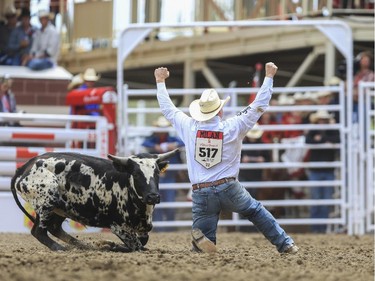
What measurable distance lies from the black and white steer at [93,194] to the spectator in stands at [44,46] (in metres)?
6.78

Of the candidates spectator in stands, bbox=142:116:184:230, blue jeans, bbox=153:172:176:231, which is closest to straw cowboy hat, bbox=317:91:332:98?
spectator in stands, bbox=142:116:184:230

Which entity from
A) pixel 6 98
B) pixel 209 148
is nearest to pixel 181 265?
pixel 209 148

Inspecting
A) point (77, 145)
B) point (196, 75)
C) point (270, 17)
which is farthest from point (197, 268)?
point (196, 75)

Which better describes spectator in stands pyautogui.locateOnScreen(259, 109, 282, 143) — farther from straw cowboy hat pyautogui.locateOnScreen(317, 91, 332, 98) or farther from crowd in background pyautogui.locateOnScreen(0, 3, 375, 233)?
straw cowboy hat pyautogui.locateOnScreen(317, 91, 332, 98)

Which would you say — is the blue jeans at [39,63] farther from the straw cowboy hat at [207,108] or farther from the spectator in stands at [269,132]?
the straw cowboy hat at [207,108]

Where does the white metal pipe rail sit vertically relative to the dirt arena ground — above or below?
above

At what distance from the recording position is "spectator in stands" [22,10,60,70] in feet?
50.2

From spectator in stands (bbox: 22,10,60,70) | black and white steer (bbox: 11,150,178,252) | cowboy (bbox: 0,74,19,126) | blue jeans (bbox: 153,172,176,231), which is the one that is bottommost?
blue jeans (bbox: 153,172,176,231)

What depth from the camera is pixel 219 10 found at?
17.8m

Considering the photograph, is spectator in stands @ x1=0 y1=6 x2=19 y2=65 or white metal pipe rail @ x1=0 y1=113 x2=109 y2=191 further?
spectator in stands @ x1=0 y1=6 x2=19 y2=65

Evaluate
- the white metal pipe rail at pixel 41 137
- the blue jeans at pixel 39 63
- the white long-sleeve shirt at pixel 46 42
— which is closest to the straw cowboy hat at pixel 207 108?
the white metal pipe rail at pixel 41 137

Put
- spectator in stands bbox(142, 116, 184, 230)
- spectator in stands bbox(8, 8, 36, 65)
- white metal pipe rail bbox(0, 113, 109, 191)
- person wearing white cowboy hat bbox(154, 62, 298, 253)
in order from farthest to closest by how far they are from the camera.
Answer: spectator in stands bbox(8, 8, 36, 65) < spectator in stands bbox(142, 116, 184, 230) < white metal pipe rail bbox(0, 113, 109, 191) < person wearing white cowboy hat bbox(154, 62, 298, 253)

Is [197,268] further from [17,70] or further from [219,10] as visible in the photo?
[219,10]

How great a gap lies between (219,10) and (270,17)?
1487 mm
